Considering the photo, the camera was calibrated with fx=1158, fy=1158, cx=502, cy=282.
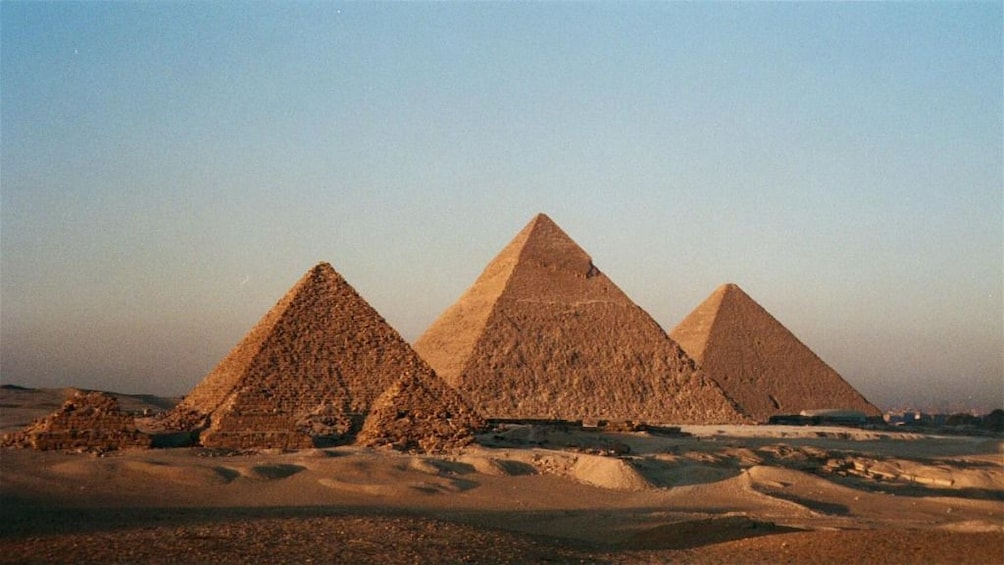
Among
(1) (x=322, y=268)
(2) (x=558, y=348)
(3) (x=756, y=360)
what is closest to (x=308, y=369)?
(1) (x=322, y=268)

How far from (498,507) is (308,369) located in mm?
11462

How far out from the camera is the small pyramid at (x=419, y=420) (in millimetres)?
24422

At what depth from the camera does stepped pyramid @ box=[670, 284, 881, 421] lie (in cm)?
5856

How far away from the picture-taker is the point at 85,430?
2211cm

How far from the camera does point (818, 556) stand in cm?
1073

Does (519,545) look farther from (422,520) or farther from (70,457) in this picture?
(70,457)

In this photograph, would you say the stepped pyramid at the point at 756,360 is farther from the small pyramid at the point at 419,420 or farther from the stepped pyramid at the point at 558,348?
the small pyramid at the point at 419,420

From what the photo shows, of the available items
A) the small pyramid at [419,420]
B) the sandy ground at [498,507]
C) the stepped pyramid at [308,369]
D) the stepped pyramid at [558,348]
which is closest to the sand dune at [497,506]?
the sandy ground at [498,507]

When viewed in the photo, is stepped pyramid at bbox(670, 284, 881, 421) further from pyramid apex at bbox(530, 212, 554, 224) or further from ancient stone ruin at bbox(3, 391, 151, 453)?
ancient stone ruin at bbox(3, 391, 151, 453)

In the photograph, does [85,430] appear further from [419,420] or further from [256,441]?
[419,420]

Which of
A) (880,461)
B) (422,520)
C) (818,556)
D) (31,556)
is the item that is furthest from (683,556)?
(880,461)

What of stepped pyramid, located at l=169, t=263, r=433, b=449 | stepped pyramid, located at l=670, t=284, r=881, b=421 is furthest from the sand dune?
stepped pyramid, located at l=670, t=284, r=881, b=421

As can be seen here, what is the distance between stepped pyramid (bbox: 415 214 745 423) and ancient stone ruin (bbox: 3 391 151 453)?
24.6 meters

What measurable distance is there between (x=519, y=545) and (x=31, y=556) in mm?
4618
